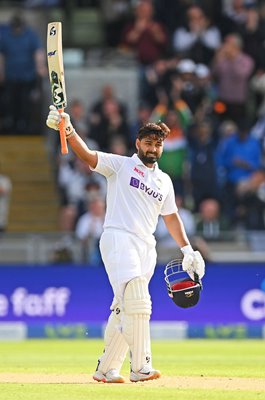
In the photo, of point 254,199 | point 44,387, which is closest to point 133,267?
point 44,387

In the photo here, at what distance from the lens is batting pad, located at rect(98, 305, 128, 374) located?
30.1 ft

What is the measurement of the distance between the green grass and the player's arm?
→ 85 centimetres

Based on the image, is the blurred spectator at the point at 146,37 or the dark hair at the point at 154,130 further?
the blurred spectator at the point at 146,37

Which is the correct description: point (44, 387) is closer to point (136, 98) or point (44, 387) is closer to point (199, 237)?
point (199, 237)

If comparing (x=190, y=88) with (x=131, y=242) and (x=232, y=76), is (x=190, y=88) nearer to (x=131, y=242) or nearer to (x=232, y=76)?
(x=232, y=76)

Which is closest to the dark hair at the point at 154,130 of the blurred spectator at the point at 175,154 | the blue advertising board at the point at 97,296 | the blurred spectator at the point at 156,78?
the blue advertising board at the point at 97,296

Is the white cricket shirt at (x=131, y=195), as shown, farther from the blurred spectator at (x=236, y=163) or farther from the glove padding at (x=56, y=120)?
the blurred spectator at (x=236, y=163)

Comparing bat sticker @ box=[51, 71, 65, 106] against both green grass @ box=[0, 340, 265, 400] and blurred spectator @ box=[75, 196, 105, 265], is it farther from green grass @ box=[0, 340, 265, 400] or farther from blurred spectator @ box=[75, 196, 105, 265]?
blurred spectator @ box=[75, 196, 105, 265]

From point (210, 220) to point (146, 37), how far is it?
3.79 meters

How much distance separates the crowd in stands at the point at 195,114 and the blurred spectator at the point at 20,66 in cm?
74

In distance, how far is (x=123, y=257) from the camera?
29.7ft

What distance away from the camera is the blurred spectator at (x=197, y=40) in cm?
1903

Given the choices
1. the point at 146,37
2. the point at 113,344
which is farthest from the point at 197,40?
the point at 113,344

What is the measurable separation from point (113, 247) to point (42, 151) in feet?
34.3
